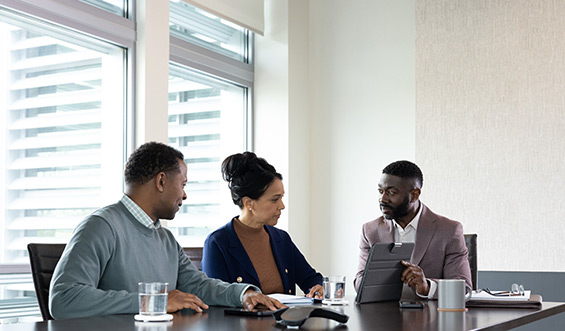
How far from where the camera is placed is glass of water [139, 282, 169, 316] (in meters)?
1.83

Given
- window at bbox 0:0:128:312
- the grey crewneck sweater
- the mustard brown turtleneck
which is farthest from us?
window at bbox 0:0:128:312

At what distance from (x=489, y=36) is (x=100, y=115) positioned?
8.00ft

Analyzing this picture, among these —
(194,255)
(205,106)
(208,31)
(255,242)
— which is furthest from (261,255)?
(208,31)

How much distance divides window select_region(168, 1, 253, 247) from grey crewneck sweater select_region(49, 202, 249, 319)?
2148 mm

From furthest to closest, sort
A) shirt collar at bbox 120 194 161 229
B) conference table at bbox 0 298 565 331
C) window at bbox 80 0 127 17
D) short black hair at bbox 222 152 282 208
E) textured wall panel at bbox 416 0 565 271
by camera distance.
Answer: textured wall panel at bbox 416 0 565 271 → window at bbox 80 0 127 17 → short black hair at bbox 222 152 282 208 → shirt collar at bbox 120 194 161 229 → conference table at bbox 0 298 565 331

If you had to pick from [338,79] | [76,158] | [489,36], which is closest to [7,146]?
[76,158]

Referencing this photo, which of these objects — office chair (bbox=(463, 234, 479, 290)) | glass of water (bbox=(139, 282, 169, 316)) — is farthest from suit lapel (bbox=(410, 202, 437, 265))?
glass of water (bbox=(139, 282, 169, 316))

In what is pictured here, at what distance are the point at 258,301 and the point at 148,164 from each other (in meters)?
0.64

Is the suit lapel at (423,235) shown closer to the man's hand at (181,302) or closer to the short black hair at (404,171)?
the short black hair at (404,171)

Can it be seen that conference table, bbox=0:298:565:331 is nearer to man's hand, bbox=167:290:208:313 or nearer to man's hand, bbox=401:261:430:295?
man's hand, bbox=167:290:208:313

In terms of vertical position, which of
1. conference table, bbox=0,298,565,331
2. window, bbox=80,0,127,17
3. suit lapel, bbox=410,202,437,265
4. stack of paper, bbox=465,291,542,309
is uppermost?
window, bbox=80,0,127,17

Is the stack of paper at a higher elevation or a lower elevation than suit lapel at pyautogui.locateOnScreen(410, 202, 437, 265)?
lower

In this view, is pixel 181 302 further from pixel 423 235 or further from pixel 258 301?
→ pixel 423 235

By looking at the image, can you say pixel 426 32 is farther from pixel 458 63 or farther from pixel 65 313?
pixel 65 313
